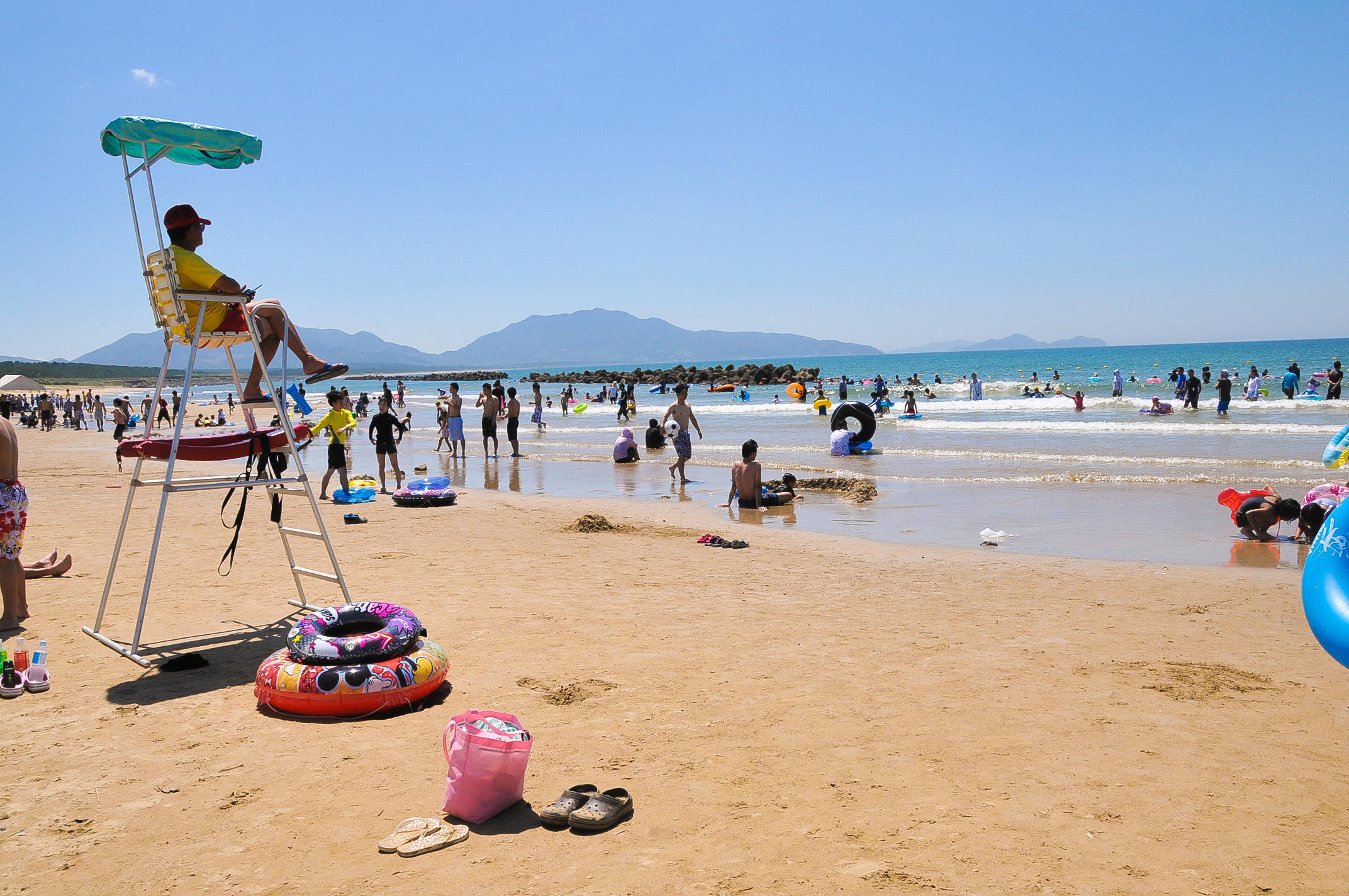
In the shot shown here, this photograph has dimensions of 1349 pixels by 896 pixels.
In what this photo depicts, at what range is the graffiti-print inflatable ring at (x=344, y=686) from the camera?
4246 millimetres

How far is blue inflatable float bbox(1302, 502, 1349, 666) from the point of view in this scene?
3.54 metres

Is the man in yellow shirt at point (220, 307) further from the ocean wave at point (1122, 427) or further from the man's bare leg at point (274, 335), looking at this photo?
the ocean wave at point (1122, 427)

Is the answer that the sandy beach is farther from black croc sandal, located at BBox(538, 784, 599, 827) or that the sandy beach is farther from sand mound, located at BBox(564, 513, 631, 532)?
sand mound, located at BBox(564, 513, 631, 532)

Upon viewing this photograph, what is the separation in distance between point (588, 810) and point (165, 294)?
141 inches

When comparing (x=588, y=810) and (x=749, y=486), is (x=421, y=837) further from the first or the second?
(x=749, y=486)

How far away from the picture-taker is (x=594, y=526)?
10.6 m

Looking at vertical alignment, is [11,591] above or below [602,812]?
Answer: above

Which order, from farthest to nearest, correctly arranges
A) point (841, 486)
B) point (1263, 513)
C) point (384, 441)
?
point (384, 441)
point (841, 486)
point (1263, 513)

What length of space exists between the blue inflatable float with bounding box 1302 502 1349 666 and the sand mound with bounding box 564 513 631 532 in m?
7.63

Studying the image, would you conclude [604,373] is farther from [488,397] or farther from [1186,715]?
[1186,715]

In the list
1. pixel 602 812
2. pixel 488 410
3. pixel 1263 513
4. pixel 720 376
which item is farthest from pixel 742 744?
pixel 720 376

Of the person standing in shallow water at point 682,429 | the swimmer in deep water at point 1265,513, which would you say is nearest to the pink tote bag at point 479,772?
the swimmer in deep water at point 1265,513

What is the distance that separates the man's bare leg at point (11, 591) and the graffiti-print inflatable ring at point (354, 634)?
2.66 meters

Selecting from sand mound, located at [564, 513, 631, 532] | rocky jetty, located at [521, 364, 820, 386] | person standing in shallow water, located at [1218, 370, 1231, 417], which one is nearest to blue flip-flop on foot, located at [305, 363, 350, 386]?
sand mound, located at [564, 513, 631, 532]
